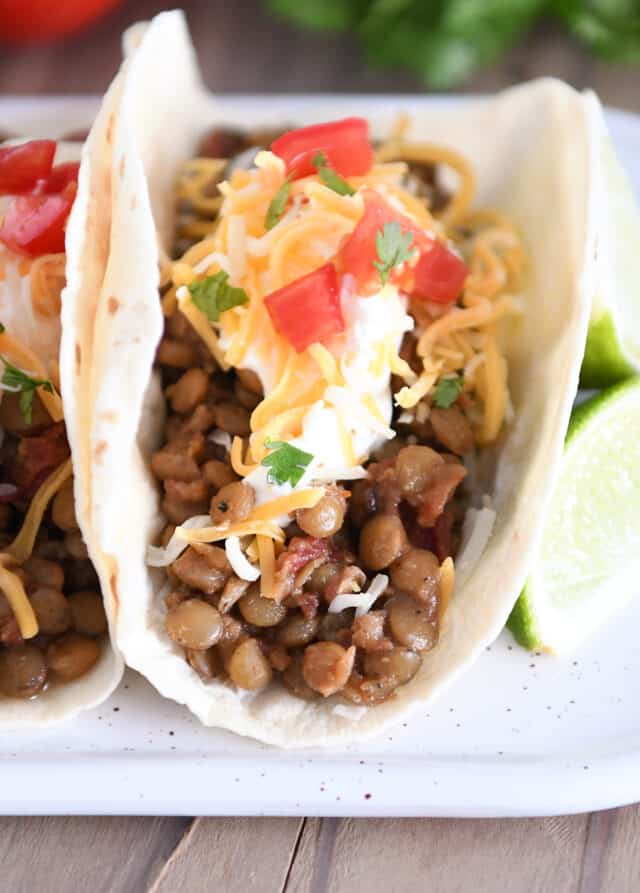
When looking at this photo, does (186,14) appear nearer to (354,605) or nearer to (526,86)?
(526,86)

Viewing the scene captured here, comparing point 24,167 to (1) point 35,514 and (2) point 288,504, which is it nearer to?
(1) point 35,514

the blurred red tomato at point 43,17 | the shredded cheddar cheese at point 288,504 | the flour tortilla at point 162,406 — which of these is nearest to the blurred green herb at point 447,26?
the blurred red tomato at point 43,17

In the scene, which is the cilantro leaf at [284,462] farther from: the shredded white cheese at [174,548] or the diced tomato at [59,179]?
the diced tomato at [59,179]

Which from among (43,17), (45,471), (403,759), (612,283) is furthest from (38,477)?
(43,17)

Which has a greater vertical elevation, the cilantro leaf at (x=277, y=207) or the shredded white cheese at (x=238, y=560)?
the cilantro leaf at (x=277, y=207)

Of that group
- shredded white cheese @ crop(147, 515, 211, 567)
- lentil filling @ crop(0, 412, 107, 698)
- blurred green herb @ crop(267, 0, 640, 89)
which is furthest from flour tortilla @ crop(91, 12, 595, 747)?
blurred green herb @ crop(267, 0, 640, 89)

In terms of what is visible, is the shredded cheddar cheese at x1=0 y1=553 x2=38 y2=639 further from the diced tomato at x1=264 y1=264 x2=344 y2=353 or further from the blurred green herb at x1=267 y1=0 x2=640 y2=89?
the blurred green herb at x1=267 y1=0 x2=640 y2=89

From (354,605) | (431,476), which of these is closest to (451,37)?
(431,476)
